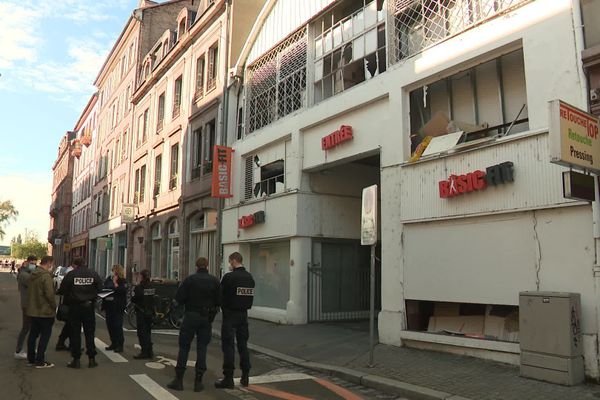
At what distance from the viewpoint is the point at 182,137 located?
2283 cm

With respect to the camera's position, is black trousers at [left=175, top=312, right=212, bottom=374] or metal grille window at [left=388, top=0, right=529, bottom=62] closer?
black trousers at [left=175, top=312, right=212, bottom=374]

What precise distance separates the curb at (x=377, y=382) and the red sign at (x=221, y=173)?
8.49 metres

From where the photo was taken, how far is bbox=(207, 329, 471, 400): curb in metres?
6.46

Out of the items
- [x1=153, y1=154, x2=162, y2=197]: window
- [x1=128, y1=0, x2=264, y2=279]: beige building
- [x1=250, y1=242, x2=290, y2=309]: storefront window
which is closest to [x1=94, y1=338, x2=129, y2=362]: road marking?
[x1=250, y1=242, x2=290, y2=309]: storefront window

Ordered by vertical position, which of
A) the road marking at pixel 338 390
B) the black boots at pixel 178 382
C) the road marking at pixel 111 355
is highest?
the black boots at pixel 178 382

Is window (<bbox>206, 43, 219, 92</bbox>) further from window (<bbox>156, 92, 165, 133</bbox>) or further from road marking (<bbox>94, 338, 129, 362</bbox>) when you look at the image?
road marking (<bbox>94, 338, 129, 362</bbox>)

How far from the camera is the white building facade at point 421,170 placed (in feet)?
25.7

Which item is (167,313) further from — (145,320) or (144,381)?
(144,381)

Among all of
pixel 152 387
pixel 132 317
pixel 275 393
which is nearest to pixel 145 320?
pixel 152 387

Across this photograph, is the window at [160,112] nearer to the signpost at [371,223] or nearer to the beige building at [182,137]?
the beige building at [182,137]

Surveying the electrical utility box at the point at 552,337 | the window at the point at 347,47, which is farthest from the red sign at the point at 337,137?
the electrical utility box at the point at 552,337

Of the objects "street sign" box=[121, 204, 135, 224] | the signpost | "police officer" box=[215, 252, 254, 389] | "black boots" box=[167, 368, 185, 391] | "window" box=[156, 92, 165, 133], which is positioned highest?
"window" box=[156, 92, 165, 133]

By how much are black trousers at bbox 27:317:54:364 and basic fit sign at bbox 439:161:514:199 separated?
274 inches

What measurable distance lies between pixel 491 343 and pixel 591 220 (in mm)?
2445
